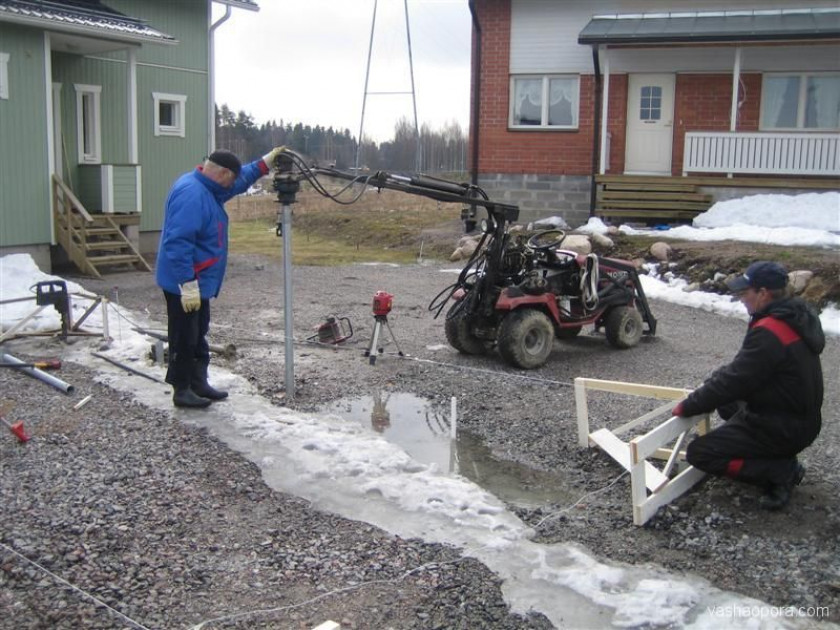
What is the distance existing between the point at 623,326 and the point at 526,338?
1552 millimetres

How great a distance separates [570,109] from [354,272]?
25.2 feet

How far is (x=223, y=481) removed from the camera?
17.8 ft

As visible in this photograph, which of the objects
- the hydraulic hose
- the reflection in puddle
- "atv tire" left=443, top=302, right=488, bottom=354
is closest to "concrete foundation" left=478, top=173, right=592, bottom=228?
the hydraulic hose

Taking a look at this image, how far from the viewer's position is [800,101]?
62.8 ft

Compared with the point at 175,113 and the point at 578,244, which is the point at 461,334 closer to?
the point at 578,244

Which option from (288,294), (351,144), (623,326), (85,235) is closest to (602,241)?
(623,326)

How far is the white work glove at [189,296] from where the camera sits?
6.45m

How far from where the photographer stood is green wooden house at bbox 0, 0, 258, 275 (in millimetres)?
14539

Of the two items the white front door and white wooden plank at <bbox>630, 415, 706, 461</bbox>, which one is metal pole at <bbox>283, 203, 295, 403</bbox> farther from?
the white front door

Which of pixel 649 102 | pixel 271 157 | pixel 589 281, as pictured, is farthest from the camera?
pixel 649 102

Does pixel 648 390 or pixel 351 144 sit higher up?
pixel 351 144

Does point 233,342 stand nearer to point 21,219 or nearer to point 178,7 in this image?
point 21,219

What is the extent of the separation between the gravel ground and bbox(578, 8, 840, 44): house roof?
39.2 feet

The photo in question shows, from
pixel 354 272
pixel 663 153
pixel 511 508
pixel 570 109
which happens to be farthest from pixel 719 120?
pixel 511 508
